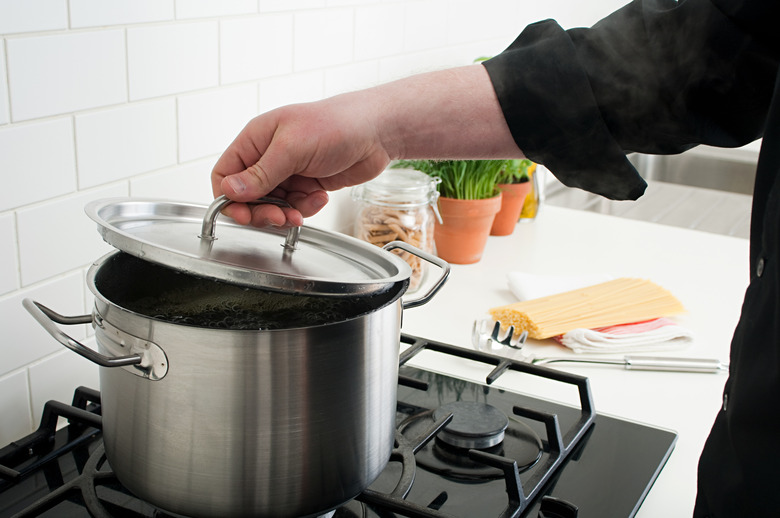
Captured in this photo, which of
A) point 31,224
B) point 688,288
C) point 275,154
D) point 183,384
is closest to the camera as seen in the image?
point 183,384

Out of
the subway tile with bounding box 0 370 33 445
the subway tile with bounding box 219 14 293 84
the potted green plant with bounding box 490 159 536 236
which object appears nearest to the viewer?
the subway tile with bounding box 0 370 33 445

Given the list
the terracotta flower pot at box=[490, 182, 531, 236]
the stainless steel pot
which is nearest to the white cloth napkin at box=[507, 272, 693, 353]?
the terracotta flower pot at box=[490, 182, 531, 236]

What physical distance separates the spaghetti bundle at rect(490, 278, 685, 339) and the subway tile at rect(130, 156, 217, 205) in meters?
0.49

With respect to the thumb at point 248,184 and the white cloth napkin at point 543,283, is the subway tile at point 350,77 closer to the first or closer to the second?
the white cloth napkin at point 543,283

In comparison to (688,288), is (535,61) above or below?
above

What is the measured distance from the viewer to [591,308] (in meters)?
1.32

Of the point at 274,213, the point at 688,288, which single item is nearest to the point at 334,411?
the point at 274,213

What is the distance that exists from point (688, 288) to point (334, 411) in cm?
103

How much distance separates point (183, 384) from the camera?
0.64 m

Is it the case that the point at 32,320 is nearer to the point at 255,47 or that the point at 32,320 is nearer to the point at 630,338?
the point at 255,47

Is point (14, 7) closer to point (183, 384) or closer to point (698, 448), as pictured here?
point (183, 384)

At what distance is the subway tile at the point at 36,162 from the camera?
0.90 m

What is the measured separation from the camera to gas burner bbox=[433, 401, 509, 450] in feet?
3.11

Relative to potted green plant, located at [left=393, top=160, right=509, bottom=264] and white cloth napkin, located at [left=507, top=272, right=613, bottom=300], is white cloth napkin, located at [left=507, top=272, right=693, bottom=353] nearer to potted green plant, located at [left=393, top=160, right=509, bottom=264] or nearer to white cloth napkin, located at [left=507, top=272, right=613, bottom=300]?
white cloth napkin, located at [left=507, top=272, right=613, bottom=300]
